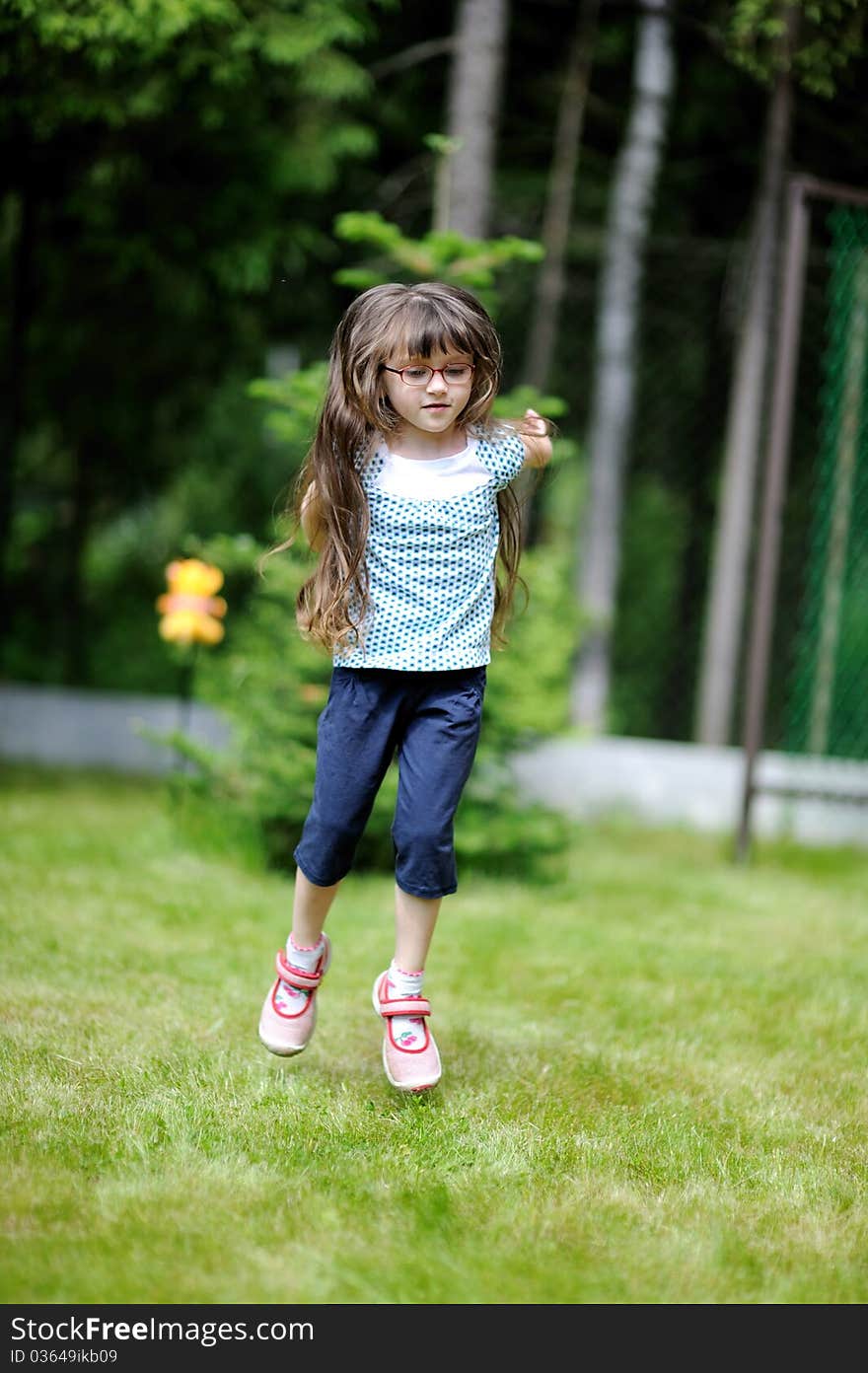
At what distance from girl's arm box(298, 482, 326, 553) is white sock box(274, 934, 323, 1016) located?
2.37 ft

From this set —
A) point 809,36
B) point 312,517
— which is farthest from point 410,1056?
point 809,36

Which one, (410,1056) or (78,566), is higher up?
(78,566)

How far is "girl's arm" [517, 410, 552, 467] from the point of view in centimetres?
245

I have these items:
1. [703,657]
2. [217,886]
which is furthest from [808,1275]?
[703,657]

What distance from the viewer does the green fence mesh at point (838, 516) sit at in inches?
213

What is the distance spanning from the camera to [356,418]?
231 cm

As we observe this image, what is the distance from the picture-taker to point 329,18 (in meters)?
4.72

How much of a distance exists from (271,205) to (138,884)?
131 inches

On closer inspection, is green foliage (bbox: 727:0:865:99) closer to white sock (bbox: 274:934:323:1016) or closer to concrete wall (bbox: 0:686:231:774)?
white sock (bbox: 274:934:323:1016)

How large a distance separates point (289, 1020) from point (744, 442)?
4.16m

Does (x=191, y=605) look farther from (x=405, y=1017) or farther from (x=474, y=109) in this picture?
(x=405, y=1017)

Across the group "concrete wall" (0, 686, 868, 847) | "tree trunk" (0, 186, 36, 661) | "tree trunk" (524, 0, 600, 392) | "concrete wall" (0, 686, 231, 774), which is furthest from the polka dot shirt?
"concrete wall" (0, 686, 231, 774)

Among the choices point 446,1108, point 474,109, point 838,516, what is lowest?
point 446,1108

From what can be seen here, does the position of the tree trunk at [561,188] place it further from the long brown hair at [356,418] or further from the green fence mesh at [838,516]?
the long brown hair at [356,418]
